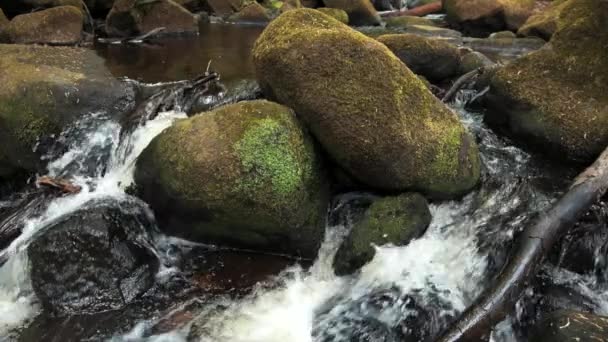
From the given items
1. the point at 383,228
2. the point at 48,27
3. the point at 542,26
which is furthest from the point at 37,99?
the point at 542,26

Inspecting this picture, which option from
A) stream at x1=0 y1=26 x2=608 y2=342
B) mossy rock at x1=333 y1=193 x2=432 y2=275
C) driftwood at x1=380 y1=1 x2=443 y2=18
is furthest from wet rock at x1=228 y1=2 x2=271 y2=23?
mossy rock at x1=333 y1=193 x2=432 y2=275

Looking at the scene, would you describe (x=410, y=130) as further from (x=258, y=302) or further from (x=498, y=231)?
(x=258, y=302)

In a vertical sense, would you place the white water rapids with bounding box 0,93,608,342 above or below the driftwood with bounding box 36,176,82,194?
below

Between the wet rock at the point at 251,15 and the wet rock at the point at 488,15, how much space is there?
6535mm

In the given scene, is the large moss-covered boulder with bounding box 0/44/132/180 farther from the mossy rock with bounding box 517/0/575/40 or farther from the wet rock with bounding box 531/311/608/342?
the mossy rock with bounding box 517/0/575/40

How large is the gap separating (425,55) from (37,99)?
5901 mm

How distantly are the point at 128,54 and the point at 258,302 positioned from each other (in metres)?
9.26

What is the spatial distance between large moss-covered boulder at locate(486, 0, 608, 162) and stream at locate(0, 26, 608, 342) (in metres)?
0.42

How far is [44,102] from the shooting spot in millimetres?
6102

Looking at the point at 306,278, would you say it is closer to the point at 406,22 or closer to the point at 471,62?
the point at 471,62

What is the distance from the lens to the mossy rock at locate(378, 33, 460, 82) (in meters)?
8.66

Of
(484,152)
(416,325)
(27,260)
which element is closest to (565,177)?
(484,152)

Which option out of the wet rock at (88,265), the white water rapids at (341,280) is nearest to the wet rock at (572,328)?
the white water rapids at (341,280)

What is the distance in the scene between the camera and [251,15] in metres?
18.2
